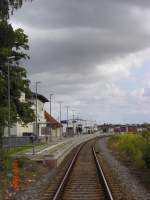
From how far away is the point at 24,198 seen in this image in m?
19.7

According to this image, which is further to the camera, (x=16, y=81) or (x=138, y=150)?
(x=16, y=81)

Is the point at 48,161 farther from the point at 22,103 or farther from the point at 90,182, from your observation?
the point at 22,103

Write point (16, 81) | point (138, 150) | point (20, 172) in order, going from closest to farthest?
1. point (20, 172)
2. point (138, 150)
3. point (16, 81)

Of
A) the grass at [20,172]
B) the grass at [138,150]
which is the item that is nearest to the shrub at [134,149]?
the grass at [138,150]

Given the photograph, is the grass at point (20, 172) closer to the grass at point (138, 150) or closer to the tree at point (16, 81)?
the grass at point (138, 150)

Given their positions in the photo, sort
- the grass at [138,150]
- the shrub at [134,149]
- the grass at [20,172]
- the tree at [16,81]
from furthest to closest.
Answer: the tree at [16,81]
the shrub at [134,149]
the grass at [138,150]
the grass at [20,172]

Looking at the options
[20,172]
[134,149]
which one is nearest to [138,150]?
[134,149]

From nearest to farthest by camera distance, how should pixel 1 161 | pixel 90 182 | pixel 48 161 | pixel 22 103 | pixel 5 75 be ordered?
pixel 90 182 < pixel 1 161 < pixel 48 161 < pixel 5 75 < pixel 22 103

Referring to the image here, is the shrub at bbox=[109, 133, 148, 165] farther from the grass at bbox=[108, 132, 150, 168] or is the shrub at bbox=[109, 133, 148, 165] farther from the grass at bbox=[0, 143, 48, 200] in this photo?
the grass at bbox=[0, 143, 48, 200]

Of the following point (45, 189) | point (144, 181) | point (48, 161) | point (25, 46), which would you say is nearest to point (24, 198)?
point (45, 189)

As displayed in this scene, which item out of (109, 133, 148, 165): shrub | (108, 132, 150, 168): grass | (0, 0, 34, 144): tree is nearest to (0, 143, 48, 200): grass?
(108, 132, 150, 168): grass

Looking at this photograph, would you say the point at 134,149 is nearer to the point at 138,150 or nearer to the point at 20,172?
the point at 138,150

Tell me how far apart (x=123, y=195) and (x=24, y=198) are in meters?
3.33

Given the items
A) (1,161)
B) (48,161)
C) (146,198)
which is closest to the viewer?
(146,198)
